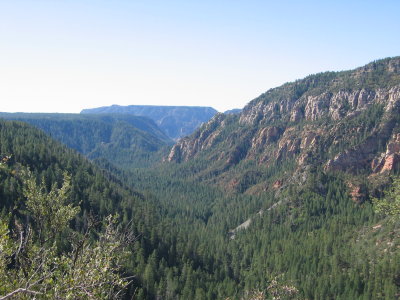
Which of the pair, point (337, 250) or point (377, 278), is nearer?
point (377, 278)

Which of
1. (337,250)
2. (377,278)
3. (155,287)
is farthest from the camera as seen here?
(337,250)

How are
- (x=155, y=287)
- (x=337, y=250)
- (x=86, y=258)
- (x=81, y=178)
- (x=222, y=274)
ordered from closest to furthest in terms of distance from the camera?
(x=86, y=258), (x=155, y=287), (x=222, y=274), (x=337, y=250), (x=81, y=178)

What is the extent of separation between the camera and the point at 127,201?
17375 cm

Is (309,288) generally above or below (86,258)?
below

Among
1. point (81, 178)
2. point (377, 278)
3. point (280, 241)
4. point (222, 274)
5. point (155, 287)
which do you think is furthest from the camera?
point (81, 178)

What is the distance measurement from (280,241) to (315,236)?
18.9 meters

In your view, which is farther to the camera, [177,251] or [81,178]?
[81,178]

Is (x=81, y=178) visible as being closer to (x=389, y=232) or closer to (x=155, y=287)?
(x=155, y=287)

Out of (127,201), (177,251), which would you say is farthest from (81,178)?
(177,251)

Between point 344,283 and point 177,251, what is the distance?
217 feet

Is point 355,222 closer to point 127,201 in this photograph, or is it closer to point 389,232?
point 389,232

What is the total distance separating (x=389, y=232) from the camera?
454 ft

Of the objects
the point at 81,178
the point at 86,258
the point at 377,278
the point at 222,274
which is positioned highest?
the point at 86,258

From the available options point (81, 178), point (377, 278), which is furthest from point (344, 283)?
point (81, 178)
